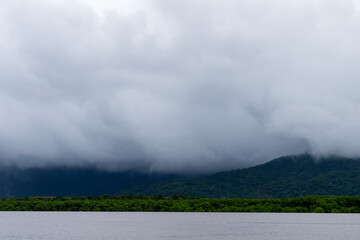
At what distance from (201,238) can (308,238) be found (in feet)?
75.5

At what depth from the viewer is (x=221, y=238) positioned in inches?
3750

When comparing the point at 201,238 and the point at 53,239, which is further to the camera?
the point at 201,238

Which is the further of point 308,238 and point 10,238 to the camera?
point 308,238

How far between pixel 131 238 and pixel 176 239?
9309 mm

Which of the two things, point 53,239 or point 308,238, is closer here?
point 53,239

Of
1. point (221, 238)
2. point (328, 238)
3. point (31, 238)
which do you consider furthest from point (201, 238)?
point (31, 238)

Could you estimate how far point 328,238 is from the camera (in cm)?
9588

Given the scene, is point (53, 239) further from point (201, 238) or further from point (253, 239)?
point (253, 239)

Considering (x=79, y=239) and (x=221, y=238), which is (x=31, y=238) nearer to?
(x=79, y=239)

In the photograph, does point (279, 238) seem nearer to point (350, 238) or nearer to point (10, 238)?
point (350, 238)

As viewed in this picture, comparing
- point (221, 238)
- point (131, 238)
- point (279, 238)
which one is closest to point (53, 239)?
point (131, 238)

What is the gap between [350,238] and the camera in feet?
314

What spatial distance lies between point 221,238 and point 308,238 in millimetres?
18883

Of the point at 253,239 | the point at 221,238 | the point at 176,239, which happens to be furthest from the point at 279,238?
the point at 176,239
